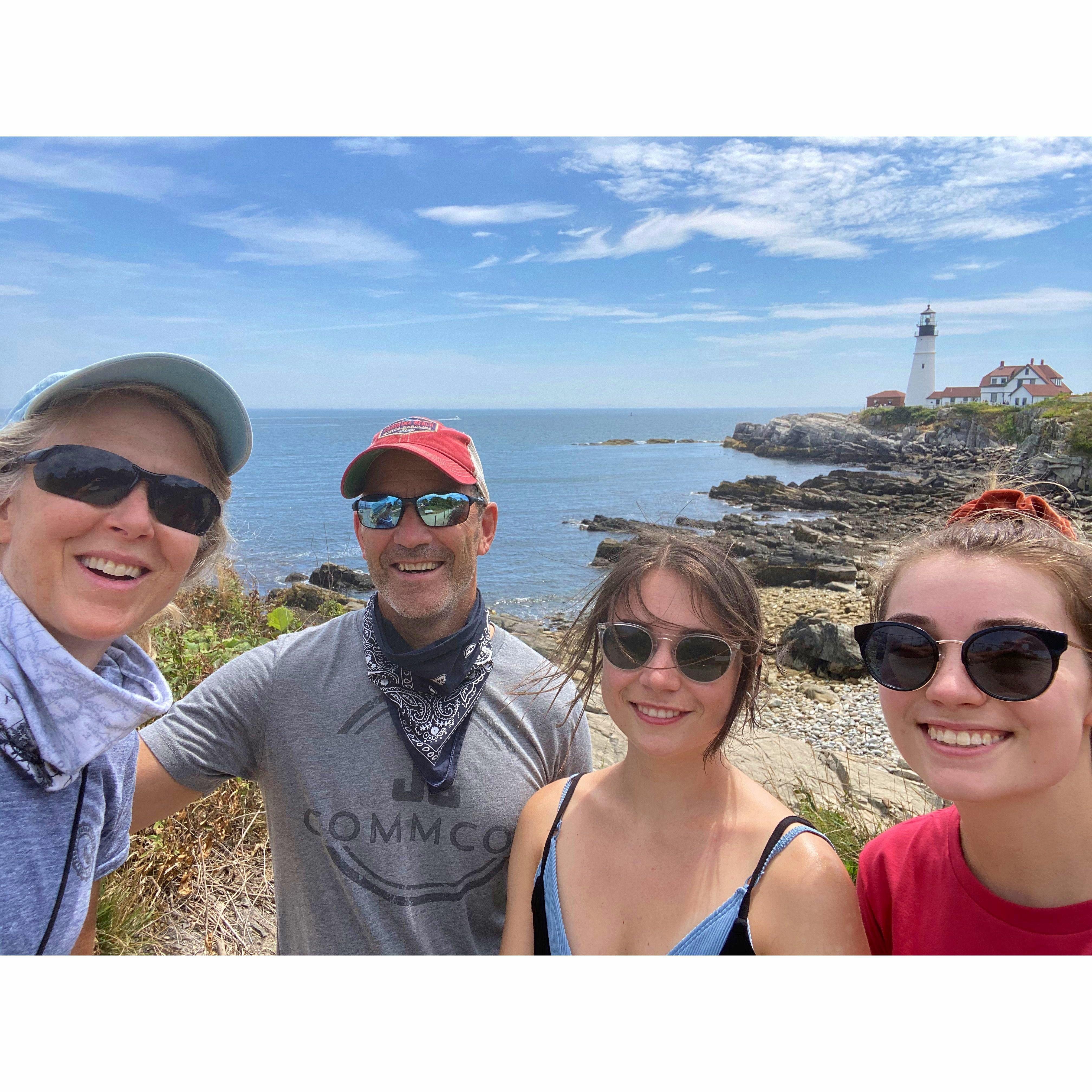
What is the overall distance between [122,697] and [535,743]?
44.2 inches

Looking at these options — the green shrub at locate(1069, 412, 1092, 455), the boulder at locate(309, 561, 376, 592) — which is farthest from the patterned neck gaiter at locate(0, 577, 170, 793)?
the green shrub at locate(1069, 412, 1092, 455)

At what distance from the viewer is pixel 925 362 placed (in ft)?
219

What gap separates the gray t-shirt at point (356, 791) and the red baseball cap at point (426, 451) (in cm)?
61

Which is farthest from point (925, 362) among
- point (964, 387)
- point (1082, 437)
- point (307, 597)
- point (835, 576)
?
point (307, 597)

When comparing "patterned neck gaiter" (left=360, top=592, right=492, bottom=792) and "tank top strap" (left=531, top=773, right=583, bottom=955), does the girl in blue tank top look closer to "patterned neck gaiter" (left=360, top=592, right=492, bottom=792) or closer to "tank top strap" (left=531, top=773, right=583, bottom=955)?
A: "tank top strap" (left=531, top=773, right=583, bottom=955)

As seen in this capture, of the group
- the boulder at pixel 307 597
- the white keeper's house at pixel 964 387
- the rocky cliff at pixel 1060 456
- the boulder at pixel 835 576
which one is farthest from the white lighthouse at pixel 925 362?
the boulder at pixel 307 597

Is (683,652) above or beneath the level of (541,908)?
above

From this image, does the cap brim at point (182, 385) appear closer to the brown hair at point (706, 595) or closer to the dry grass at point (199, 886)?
the brown hair at point (706, 595)

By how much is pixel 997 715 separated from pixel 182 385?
2.00m

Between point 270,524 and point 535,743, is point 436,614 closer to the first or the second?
point 535,743

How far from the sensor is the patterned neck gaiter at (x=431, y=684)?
1.97 metres

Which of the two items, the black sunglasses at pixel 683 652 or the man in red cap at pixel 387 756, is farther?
the man in red cap at pixel 387 756

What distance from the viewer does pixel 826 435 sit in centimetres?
5591

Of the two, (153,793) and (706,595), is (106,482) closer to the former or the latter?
(153,793)
